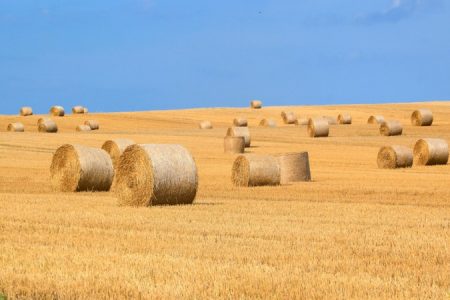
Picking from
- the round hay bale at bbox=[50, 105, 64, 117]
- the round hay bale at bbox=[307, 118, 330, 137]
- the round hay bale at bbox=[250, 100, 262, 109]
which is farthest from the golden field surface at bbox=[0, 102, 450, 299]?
the round hay bale at bbox=[250, 100, 262, 109]

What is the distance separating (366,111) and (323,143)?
28252mm

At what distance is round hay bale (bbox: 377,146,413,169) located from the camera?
2830 centimetres

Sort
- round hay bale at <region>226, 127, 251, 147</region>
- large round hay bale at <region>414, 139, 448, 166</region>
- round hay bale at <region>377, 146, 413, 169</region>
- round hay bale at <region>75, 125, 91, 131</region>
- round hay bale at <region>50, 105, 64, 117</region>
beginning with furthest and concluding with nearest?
round hay bale at <region>50, 105, 64, 117</region>, round hay bale at <region>75, 125, 91, 131</region>, round hay bale at <region>226, 127, 251, 147</region>, large round hay bale at <region>414, 139, 448, 166</region>, round hay bale at <region>377, 146, 413, 169</region>

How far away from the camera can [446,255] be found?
9742 millimetres

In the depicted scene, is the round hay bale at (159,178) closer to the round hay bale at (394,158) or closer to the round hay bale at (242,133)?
the round hay bale at (394,158)

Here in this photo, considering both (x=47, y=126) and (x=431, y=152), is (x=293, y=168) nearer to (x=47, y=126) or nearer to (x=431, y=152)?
(x=431, y=152)

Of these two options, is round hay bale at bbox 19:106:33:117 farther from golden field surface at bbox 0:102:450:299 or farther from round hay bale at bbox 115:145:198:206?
round hay bale at bbox 115:145:198:206

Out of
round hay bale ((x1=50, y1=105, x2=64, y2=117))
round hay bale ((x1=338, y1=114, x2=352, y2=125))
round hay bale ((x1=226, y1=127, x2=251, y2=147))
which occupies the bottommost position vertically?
round hay bale ((x1=226, y1=127, x2=251, y2=147))

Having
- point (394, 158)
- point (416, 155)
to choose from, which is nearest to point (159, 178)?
point (394, 158)

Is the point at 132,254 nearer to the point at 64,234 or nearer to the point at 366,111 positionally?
the point at 64,234

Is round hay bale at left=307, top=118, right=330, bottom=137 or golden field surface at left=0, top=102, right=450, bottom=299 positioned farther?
round hay bale at left=307, top=118, right=330, bottom=137

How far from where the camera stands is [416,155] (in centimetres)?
3017

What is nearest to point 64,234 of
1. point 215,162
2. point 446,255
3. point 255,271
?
point 255,271

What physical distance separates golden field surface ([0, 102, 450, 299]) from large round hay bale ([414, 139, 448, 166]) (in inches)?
199
